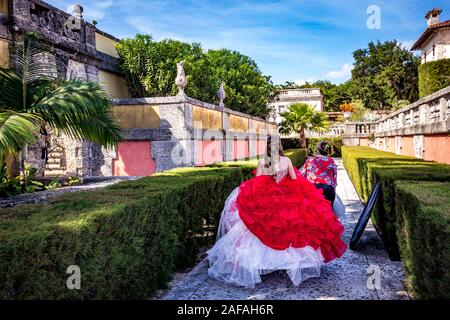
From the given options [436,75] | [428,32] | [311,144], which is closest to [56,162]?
[436,75]

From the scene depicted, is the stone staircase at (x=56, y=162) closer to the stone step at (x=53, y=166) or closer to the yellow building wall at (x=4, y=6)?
the stone step at (x=53, y=166)

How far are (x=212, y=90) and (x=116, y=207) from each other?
18.8m

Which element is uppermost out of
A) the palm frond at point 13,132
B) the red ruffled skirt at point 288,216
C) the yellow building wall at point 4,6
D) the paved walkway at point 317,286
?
the yellow building wall at point 4,6

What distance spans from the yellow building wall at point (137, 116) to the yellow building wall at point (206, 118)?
117cm

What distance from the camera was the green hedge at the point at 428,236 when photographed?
Result: 2.39 meters

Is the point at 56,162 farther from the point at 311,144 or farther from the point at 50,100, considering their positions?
the point at 311,144

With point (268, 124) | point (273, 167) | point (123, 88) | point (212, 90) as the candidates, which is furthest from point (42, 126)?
point (268, 124)

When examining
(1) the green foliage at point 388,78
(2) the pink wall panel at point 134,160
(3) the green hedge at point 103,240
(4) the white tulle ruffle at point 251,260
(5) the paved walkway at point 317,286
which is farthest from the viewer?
(1) the green foliage at point 388,78

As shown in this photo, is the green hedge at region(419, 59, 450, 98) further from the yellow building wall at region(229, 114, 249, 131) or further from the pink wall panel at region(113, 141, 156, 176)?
the pink wall panel at region(113, 141, 156, 176)

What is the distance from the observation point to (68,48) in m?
11.3

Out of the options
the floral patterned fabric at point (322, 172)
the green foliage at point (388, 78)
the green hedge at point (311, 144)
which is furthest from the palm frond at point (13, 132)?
the green foliage at point (388, 78)

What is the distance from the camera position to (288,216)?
4238 millimetres

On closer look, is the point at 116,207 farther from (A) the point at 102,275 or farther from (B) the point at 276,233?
(B) the point at 276,233

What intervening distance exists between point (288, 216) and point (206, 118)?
8996mm
